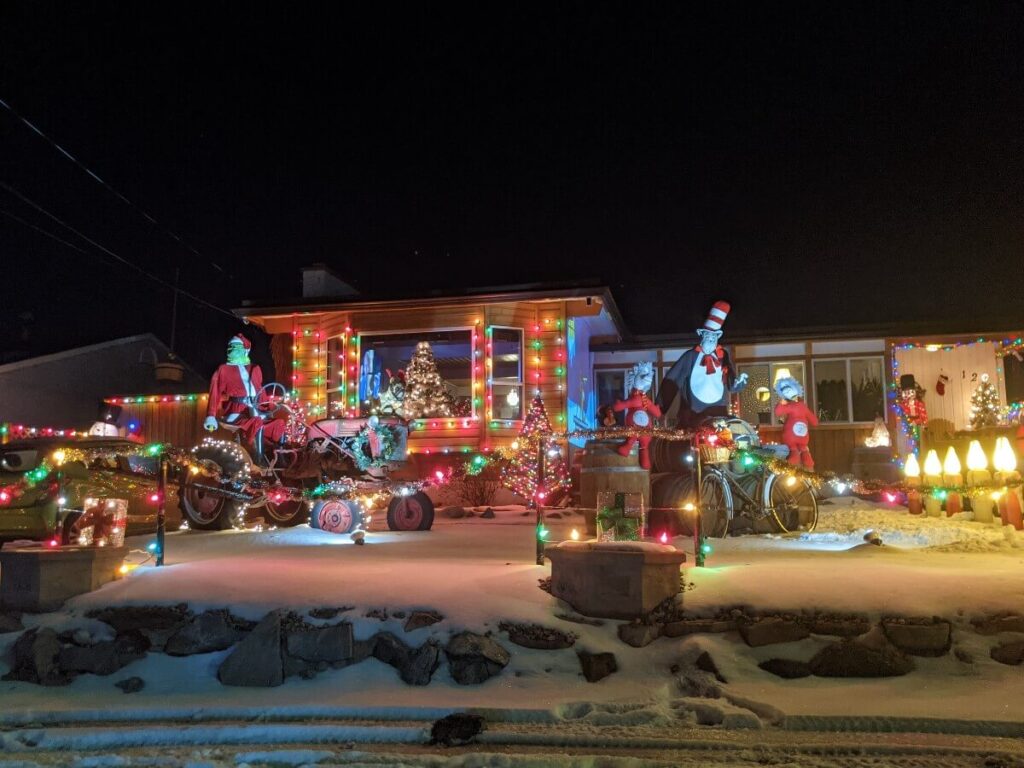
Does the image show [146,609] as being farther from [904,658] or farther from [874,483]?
[874,483]

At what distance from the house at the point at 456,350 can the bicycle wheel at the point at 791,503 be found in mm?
7132

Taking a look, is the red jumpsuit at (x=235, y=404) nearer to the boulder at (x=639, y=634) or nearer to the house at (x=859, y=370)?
the boulder at (x=639, y=634)

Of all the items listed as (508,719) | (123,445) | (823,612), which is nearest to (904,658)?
(823,612)

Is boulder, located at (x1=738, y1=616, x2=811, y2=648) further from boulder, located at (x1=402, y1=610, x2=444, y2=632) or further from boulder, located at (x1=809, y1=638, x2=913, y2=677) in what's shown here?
boulder, located at (x1=402, y1=610, x2=444, y2=632)

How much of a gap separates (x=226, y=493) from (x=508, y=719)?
693 centimetres

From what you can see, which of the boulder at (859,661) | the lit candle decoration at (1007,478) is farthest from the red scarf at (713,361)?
the boulder at (859,661)

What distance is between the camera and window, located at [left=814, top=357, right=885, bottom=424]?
18.6 meters

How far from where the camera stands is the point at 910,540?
30.1ft

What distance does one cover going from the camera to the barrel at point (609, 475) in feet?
30.9

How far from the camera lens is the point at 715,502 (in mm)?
9492

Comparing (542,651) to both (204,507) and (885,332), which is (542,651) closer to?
(204,507)

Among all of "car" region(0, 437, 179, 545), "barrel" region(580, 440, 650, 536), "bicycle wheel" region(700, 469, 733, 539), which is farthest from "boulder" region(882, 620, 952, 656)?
"car" region(0, 437, 179, 545)

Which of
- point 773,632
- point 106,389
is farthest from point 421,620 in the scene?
point 106,389

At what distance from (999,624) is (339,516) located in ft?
24.3
